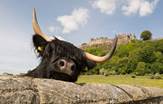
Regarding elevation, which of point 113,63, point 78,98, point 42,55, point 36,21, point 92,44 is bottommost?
point 78,98

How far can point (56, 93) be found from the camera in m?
2.39

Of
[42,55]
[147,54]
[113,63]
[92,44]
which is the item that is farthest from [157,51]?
[42,55]

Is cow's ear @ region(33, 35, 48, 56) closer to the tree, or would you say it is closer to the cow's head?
the cow's head

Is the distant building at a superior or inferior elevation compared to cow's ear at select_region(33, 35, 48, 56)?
superior

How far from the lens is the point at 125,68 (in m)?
93.7

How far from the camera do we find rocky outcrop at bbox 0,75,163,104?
7.08 feet

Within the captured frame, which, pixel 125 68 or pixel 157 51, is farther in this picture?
pixel 157 51

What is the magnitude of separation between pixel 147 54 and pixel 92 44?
54.6 meters

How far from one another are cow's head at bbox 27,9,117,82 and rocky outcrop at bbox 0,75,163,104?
2.09 meters

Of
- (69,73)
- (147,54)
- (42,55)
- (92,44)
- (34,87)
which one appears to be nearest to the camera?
(34,87)

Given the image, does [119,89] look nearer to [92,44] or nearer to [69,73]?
[69,73]

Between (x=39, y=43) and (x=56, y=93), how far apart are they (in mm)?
3800

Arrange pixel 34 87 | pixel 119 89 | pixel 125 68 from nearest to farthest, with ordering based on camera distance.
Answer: pixel 34 87 → pixel 119 89 → pixel 125 68

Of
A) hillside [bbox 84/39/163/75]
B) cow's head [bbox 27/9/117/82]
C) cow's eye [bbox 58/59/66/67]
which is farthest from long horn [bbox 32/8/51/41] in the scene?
hillside [bbox 84/39/163/75]
